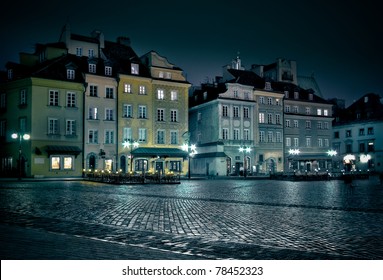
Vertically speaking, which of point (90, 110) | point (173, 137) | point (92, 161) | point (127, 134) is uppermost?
point (90, 110)

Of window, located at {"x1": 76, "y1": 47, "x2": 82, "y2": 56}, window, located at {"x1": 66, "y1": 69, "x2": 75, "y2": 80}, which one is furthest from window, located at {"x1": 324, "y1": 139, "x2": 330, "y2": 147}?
window, located at {"x1": 66, "y1": 69, "x2": 75, "y2": 80}

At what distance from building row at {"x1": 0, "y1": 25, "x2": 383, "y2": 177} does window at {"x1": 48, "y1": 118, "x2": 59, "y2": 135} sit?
11 centimetres

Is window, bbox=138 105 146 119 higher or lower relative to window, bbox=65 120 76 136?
higher

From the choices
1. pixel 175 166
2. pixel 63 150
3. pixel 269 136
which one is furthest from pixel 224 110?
pixel 63 150

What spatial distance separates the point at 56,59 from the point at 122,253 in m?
47.1

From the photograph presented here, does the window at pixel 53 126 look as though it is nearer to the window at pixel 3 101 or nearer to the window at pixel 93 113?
the window at pixel 93 113

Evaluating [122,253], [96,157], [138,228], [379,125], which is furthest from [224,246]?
[379,125]

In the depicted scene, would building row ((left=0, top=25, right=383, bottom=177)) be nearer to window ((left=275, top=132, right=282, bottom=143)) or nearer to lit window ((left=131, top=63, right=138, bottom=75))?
lit window ((left=131, top=63, right=138, bottom=75))

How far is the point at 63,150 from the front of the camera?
153 ft

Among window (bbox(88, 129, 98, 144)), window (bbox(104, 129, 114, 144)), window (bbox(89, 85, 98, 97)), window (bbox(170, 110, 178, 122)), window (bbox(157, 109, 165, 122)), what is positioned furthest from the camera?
window (bbox(170, 110, 178, 122))

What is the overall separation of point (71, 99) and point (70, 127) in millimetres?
3212

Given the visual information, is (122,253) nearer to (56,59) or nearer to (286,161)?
(56,59)

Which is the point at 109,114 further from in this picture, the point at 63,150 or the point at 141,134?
the point at 63,150

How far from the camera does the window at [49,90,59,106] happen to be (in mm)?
47344
